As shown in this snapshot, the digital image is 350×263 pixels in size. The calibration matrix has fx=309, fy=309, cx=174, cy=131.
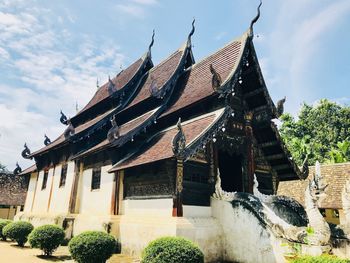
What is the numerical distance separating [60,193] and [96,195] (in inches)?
149

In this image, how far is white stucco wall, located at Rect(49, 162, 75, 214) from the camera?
14.3m

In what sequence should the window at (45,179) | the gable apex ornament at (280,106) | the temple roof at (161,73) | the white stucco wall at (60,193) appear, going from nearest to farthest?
1. the gable apex ornament at (280,106)
2. the temple roof at (161,73)
3. the white stucco wall at (60,193)
4. the window at (45,179)

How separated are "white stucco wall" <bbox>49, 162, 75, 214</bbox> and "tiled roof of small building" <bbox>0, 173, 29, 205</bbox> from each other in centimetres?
1470

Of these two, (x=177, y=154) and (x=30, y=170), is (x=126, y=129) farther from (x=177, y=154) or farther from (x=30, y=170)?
(x=30, y=170)

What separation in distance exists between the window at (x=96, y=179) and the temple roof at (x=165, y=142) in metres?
2.41

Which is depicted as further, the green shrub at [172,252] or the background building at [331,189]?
the background building at [331,189]

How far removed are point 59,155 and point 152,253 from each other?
11.4 m

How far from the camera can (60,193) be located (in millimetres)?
15227

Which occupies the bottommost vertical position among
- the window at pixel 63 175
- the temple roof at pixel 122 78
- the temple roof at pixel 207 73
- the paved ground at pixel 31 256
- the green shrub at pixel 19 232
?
the paved ground at pixel 31 256

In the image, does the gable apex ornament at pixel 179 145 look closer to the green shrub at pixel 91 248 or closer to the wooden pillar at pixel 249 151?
the green shrub at pixel 91 248

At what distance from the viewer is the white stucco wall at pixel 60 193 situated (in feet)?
46.9

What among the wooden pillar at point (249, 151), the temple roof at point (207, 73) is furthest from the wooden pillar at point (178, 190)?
the wooden pillar at point (249, 151)

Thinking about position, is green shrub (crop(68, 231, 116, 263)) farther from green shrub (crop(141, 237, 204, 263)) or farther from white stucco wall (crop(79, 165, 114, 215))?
white stucco wall (crop(79, 165, 114, 215))

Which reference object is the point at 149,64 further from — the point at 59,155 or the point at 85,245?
the point at 85,245
